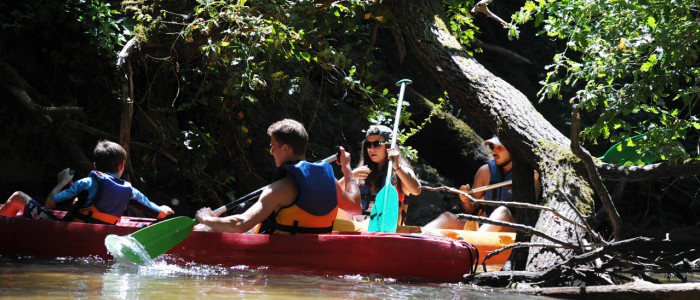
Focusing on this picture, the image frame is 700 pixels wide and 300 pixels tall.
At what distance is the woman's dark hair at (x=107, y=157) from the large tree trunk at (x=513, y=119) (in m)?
2.44

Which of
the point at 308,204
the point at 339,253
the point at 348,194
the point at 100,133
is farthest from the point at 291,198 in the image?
the point at 100,133

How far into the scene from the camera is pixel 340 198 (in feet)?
16.2

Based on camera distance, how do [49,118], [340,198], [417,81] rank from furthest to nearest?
[417,81]
[49,118]
[340,198]

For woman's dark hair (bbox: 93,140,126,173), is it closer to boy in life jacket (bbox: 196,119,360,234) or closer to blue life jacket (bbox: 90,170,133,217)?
blue life jacket (bbox: 90,170,133,217)

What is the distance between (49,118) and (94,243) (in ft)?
6.80

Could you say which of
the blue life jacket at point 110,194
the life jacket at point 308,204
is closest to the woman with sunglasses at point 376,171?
the life jacket at point 308,204

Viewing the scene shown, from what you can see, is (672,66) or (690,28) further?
(672,66)

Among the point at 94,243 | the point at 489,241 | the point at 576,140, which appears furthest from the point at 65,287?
the point at 489,241

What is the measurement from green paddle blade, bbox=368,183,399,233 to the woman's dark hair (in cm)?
186

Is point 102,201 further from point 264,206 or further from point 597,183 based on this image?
point 597,183

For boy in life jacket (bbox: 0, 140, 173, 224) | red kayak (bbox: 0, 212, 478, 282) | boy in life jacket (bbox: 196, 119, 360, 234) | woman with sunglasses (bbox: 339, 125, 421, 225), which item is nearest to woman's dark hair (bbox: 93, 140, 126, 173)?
boy in life jacket (bbox: 0, 140, 173, 224)

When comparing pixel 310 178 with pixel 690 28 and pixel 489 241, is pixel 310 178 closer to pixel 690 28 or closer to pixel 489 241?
pixel 489 241

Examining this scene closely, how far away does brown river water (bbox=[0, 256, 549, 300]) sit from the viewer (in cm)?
304

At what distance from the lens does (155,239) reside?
437cm
